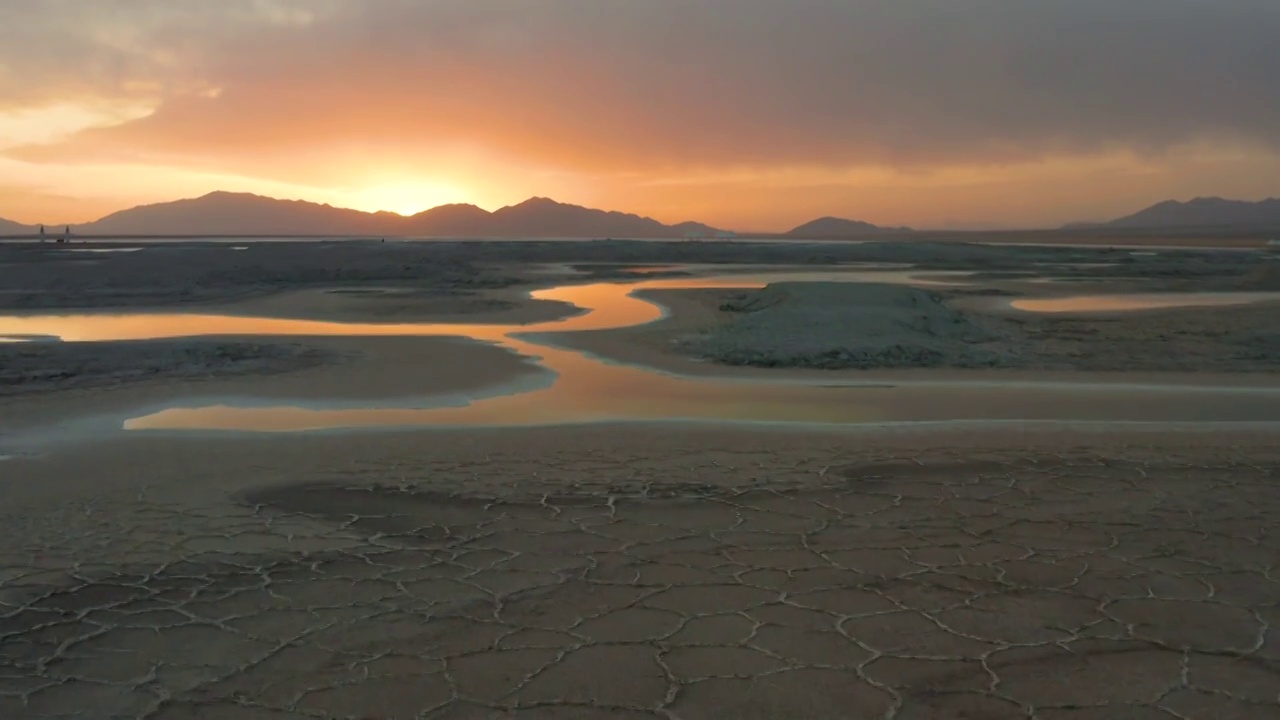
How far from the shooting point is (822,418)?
9.39 meters

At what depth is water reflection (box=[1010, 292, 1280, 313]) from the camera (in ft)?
68.7

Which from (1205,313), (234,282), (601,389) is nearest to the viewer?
(601,389)

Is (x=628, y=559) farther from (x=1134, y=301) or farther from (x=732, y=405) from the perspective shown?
(x=1134, y=301)

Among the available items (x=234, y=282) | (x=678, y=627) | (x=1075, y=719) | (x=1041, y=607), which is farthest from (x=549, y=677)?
(x=234, y=282)

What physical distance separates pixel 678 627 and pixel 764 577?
30.6 inches

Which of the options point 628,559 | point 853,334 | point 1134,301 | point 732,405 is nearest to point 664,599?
point 628,559

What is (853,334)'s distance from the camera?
14352mm

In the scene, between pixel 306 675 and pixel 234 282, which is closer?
pixel 306 675

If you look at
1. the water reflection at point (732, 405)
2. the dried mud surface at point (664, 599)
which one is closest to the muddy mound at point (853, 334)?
the water reflection at point (732, 405)

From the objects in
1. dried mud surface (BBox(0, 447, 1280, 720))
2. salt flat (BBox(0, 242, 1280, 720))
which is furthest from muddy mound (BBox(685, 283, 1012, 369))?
dried mud surface (BBox(0, 447, 1280, 720))

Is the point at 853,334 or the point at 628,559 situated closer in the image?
the point at 628,559

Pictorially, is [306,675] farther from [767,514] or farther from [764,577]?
[767,514]

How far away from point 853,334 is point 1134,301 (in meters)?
12.2

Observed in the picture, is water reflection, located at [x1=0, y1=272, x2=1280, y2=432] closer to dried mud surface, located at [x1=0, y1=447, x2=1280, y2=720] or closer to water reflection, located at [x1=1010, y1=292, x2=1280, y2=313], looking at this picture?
dried mud surface, located at [x1=0, y1=447, x2=1280, y2=720]
